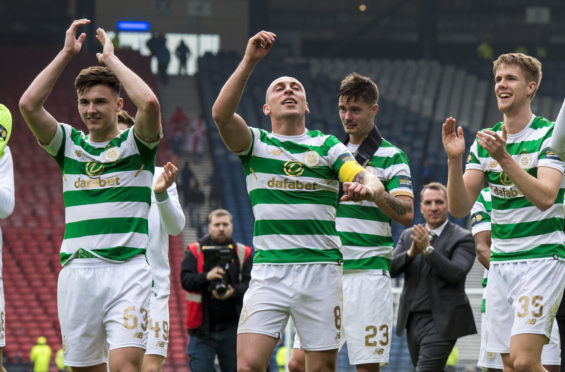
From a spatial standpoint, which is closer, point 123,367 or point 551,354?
point 123,367

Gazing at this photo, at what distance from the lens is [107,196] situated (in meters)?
5.27

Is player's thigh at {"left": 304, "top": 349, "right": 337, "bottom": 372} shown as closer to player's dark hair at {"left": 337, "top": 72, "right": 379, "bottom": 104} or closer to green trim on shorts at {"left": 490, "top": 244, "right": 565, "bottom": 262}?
green trim on shorts at {"left": 490, "top": 244, "right": 565, "bottom": 262}

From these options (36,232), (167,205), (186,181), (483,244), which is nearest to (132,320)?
(167,205)

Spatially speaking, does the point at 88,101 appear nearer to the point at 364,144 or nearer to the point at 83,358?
the point at 83,358

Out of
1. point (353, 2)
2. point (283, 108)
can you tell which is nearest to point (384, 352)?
point (283, 108)

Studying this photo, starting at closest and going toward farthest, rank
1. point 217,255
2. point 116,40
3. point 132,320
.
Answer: point 132,320 → point 217,255 → point 116,40

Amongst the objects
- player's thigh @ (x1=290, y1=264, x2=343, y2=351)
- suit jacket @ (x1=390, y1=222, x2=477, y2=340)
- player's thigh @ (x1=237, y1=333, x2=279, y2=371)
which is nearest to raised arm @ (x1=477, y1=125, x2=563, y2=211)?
player's thigh @ (x1=290, y1=264, x2=343, y2=351)

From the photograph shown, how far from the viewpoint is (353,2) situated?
106 feet

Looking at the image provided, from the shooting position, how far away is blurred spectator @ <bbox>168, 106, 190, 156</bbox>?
87.3 feet

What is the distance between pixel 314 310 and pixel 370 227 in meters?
1.27

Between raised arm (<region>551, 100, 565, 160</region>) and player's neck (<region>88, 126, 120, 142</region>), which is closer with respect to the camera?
raised arm (<region>551, 100, 565, 160</region>)

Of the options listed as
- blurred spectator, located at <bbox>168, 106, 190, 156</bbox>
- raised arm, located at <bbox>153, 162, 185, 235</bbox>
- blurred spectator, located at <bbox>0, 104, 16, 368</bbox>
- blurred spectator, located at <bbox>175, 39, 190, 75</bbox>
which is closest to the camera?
blurred spectator, located at <bbox>0, 104, 16, 368</bbox>

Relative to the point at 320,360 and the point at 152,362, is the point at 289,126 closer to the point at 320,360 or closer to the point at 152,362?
the point at 320,360

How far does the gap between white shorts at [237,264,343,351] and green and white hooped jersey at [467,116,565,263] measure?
1.20m
